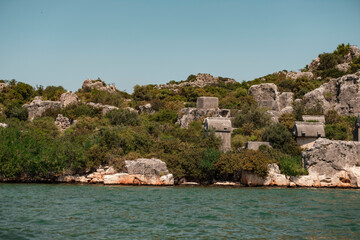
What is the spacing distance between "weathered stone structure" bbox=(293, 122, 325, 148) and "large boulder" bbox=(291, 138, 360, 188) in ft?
9.85

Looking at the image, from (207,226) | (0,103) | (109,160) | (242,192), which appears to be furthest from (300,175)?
(0,103)

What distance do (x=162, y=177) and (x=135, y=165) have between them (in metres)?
2.03

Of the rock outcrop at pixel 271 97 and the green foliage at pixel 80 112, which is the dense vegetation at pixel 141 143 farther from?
the rock outcrop at pixel 271 97

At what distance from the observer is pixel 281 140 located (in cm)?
3547

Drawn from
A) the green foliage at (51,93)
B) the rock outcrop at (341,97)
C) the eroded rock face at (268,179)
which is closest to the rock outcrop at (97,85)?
the green foliage at (51,93)

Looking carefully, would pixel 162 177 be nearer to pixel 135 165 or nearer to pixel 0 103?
pixel 135 165

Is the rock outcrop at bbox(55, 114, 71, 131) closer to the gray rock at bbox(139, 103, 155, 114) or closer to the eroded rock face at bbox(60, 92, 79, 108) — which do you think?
the eroded rock face at bbox(60, 92, 79, 108)

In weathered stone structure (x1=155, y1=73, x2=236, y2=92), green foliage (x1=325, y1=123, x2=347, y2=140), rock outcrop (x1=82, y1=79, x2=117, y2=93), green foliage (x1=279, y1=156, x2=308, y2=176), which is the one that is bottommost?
green foliage (x1=279, y1=156, x2=308, y2=176)

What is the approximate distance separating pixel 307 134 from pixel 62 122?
2332 centimetres

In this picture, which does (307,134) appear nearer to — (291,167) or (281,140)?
(281,140)

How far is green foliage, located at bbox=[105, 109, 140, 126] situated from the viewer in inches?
1682

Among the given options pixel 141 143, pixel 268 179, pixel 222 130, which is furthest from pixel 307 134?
pixel 141 143

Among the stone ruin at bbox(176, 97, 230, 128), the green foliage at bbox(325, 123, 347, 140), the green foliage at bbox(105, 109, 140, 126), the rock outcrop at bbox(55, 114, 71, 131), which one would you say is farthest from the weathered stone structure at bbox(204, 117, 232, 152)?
the rock outcrop at bbox(55, 114, 71, 131)

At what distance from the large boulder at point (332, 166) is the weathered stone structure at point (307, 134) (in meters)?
3.00
